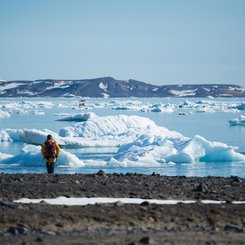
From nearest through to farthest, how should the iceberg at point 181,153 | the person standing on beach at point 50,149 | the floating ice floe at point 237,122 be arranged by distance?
the person standing on beach at point 50,149 < the iceberg at point 181,153 < the floating ice floe at point 237,122

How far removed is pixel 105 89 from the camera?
132 m

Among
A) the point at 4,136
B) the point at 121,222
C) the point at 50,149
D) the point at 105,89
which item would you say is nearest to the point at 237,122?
the point at 4,136

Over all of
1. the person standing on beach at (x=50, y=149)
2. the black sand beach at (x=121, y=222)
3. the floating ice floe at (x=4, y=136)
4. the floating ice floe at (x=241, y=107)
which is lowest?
the floating ice floe at (x=4, y=136)

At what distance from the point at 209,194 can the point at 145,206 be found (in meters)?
2.17

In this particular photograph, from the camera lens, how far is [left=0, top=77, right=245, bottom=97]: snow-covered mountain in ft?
416

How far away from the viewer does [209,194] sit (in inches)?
368

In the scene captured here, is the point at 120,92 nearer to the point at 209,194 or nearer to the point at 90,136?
the point at 90,136

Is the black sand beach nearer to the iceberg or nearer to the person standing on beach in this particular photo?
the person standing on beach

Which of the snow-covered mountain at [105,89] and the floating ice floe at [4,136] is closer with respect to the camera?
the floating ice floe at [4,136]

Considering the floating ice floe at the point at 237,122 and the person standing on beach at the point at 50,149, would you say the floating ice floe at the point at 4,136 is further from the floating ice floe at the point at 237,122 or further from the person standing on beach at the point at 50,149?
the person standing on beach at the point at 50,149

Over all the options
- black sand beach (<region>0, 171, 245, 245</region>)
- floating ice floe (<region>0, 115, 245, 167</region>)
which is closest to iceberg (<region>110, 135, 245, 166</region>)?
floating ice floe (<region>0, 115, 245, 167</region>)

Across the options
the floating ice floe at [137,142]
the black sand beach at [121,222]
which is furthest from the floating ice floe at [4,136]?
the black sand beach at [121,222]

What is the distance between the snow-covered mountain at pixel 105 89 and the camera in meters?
127

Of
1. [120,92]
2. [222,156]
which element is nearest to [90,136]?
[222,156]
